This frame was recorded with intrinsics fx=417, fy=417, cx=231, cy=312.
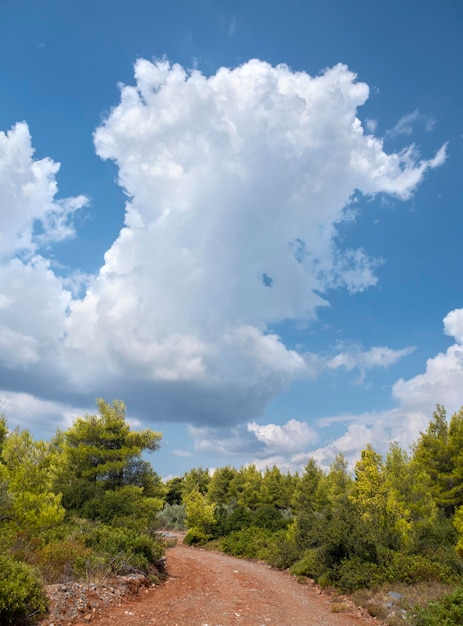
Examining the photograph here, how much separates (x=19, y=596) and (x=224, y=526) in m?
28.2

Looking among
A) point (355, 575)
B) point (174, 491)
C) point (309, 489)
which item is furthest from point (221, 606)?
point (174, 491)

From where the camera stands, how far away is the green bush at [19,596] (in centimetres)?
791

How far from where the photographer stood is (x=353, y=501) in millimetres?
21078

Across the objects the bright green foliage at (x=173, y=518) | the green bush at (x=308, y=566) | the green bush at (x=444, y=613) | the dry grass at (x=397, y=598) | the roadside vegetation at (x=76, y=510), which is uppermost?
the roadside vegetation at (x=76, y=510)

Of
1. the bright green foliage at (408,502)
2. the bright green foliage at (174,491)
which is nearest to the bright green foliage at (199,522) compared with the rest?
the bright green foliage at (408,502)

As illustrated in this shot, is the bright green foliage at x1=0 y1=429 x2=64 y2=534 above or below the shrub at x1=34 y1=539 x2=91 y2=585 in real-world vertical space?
above

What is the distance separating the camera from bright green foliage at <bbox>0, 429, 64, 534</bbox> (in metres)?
14.4

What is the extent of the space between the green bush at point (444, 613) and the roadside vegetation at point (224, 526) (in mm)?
30

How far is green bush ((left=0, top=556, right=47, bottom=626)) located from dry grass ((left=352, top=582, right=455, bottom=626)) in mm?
8444

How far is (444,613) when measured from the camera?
9.20 m

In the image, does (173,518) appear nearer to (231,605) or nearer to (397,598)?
(231,605)

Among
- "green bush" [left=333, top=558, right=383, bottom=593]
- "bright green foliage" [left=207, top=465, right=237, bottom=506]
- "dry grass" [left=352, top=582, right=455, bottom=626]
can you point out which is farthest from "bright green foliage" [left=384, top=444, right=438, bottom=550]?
"bright green foliage" [left=207, top=465, right=237, bottom=506]

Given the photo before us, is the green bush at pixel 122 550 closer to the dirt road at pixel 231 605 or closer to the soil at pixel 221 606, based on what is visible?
the soil at pixel 221 606

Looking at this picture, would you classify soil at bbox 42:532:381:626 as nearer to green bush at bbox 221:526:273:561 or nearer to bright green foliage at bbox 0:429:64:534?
bright green foliage at bbox 0:429:64:534
